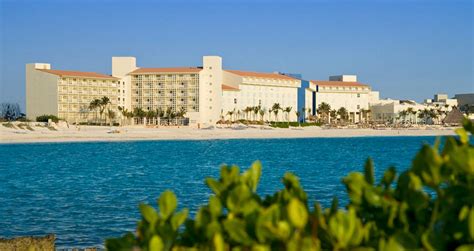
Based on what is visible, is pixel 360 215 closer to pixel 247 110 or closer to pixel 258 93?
pixel 247 110

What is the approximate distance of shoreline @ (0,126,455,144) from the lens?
108m

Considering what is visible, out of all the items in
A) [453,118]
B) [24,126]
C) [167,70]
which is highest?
[167,70]

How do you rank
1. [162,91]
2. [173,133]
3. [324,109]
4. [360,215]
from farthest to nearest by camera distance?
[324,109] < [162,91] < [173,133] < [360,215]

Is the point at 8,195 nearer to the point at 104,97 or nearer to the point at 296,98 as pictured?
the point at 104,97

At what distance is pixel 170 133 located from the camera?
124 meters

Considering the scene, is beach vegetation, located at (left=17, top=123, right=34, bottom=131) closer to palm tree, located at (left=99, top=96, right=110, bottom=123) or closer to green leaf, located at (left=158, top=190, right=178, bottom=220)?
palm tree, located at (left=99, top=96, right=110, bottom=123)

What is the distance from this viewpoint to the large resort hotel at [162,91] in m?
135

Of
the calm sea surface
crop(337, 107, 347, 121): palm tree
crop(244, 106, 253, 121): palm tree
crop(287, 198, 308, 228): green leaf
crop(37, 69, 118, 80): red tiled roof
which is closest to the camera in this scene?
crop(287, 198, 308, 228): green leaf

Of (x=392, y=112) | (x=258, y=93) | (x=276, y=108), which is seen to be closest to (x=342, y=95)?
(x=392, y=112)

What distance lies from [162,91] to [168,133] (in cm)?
2236

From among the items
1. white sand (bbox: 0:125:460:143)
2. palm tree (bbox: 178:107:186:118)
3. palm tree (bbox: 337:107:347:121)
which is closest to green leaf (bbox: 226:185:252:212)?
white sand (bbox: 0:125:460:143)

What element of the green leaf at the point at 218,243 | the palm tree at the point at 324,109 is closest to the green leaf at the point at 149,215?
the green leaf at the point at 218,243

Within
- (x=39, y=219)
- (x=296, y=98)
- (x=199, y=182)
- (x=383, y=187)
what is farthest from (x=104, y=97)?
(x=383, y=187)

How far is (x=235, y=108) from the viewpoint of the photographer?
500ft
